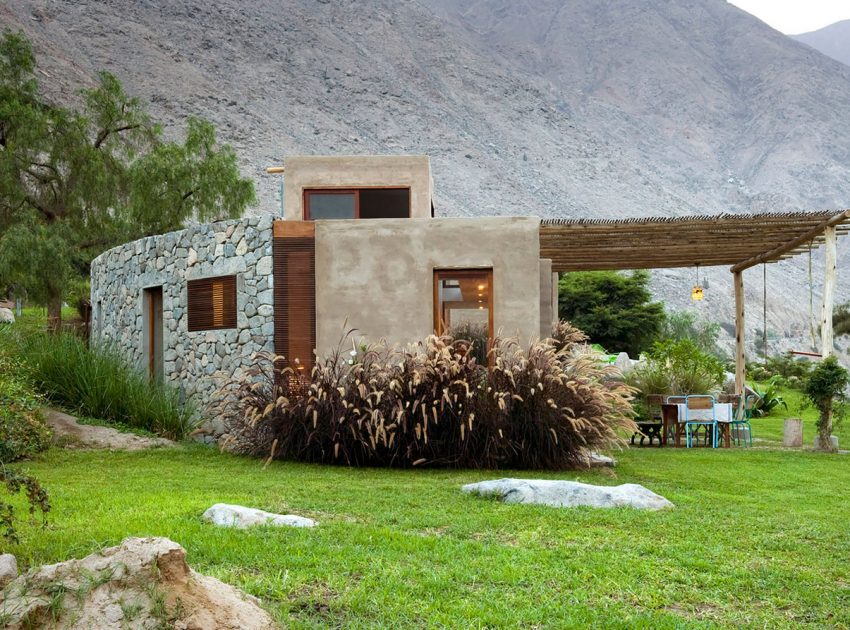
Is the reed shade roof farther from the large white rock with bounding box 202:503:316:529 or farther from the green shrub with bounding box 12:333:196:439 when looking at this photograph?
the large white rock with bounding box 202:503:316:529

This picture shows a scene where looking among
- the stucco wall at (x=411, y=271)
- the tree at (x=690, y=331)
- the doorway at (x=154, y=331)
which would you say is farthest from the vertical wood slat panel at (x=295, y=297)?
the tree at (x=690, y=331)

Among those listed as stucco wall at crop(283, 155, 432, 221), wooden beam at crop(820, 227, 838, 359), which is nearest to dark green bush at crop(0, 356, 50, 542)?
stucco wall at crop(283, 155, 432, 221)

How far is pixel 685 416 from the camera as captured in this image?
12.4 metres

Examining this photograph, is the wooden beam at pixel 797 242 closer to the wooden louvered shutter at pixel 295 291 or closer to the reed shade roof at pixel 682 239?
the reed shade roof at pixel 682 239

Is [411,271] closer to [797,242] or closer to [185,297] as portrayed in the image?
[185,297]

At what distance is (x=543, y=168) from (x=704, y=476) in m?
56.5

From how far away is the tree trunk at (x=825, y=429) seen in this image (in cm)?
1170

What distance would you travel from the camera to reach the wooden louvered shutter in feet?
36.1

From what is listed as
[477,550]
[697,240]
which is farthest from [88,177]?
[477,550]

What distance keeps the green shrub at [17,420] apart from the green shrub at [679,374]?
9.87 meters

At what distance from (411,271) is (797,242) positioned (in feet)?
20.5

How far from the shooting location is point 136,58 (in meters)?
61.1

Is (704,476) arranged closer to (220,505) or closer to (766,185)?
(220,505)

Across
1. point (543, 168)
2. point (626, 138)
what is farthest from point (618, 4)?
point (543, 168)
